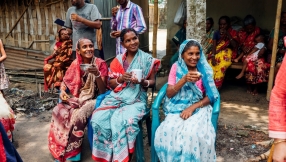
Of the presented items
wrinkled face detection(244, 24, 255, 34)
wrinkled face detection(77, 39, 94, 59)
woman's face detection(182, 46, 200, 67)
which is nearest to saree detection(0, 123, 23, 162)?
wrinkled face detection(77, 39, 94, 59)

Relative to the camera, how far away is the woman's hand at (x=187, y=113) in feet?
9.52

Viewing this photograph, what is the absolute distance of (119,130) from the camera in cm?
294

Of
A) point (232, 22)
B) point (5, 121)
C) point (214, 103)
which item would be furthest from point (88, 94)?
point (232, 22)

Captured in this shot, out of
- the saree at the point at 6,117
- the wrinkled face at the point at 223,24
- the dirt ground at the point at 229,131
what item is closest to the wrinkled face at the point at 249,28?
the wrinkled face at the point at 223,24

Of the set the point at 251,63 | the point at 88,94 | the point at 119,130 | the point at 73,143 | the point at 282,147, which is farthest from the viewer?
the point at 251,63

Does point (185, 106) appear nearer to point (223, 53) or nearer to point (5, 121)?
point (5, 121)

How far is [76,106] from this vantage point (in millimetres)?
3475

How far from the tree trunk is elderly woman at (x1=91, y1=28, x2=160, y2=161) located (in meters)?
0.63

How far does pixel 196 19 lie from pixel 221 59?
6.96ft

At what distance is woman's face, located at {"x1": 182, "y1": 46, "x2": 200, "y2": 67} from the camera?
2.95 meters

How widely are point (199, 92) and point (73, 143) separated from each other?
1.51m

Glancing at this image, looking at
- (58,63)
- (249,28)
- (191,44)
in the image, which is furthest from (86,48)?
(249,28)

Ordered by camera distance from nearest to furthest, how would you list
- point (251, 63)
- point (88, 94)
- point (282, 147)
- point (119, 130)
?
1. point (282, 147)
2. point (119, 130)
3. point (88, 94)
4. point (251, 63)

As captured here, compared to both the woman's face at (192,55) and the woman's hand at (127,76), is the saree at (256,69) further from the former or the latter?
the woman's hand at (127,76)
